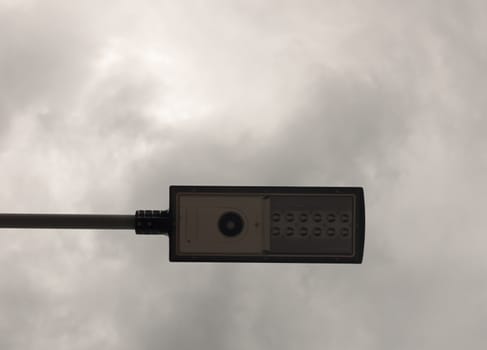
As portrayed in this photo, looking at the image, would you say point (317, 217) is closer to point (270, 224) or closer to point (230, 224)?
point (270, 224)

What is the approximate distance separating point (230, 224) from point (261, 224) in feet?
1.53

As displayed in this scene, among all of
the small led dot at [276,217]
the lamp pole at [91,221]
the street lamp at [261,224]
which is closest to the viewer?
the lamp pole at [91,221]

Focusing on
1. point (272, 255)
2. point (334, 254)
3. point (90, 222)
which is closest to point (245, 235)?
point (272, 255)

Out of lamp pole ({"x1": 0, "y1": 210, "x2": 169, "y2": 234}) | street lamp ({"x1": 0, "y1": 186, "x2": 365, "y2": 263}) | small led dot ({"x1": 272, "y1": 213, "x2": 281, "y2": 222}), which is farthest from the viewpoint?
small led dot ({"x1": 272, "y1": 213, "x2": 281, "y2": 222})

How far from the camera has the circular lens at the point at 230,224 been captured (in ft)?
33.1

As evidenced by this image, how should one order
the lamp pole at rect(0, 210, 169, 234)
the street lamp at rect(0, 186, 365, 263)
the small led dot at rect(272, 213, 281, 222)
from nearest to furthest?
1. the lamp pole at rect(0, 210, 169, 234)
2. the street lamp at rect(0, 186, 365, 263)
3. the small led dot at rect(272, 213, 281, 222)

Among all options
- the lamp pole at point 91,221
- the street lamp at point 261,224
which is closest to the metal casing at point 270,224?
the street lamp at point 261,224

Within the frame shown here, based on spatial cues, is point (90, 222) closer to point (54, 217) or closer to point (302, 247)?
point (54, 217)

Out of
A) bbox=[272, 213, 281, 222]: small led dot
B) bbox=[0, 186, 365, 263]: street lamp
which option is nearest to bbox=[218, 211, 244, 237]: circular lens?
bbox=[0, 186, 365, 263]: street lamp

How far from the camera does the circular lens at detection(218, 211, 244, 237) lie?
10102mm

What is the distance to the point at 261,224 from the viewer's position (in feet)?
33.3

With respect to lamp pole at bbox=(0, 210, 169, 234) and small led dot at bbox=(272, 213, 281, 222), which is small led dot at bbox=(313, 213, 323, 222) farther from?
lamp pole at bbox=(0, 210, 169, 234)

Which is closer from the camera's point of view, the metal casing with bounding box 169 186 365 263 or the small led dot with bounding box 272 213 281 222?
the metal casing with bounding box 169 186 365 263

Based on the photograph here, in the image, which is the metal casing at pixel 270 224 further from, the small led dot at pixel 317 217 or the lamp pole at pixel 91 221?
the lamp pole at pixel 91 221
